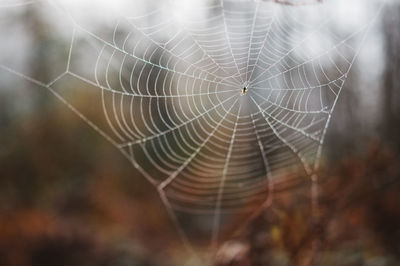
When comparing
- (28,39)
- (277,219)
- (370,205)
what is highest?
(28,39)

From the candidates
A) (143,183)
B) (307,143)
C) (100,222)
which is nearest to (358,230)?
(307,143)

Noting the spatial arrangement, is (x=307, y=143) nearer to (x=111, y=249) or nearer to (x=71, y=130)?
(x=111, y=249)

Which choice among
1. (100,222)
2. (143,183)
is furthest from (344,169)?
(143,183)

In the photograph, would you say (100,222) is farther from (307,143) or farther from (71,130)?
(307,143)

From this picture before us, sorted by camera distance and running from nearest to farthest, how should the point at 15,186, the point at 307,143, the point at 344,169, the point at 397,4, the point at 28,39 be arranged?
the point at 344,169 < the point at 307,143 < the point at 397,4 < the point at 15,186 < the point at 28,39

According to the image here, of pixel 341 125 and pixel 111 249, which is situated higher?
pixel 341 125

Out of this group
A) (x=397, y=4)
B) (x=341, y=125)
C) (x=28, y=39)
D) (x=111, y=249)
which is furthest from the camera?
(x=28, y=39)

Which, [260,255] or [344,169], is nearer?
[260,255]
